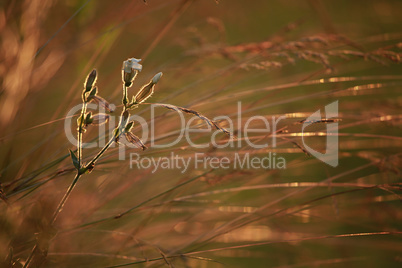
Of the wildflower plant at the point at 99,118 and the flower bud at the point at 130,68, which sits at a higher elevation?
the flower bud at the point at 130,68

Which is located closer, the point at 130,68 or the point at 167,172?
the point at 130,68

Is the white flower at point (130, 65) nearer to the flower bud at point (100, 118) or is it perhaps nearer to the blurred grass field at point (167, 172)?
the flower bud at point (100, 118)

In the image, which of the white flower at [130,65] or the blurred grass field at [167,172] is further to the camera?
the blurred grass field at [167,172]

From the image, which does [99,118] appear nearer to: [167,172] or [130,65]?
[130,65]

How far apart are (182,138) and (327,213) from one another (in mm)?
576

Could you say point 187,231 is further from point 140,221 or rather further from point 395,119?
point 395,119

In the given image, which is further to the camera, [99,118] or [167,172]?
[167,172]

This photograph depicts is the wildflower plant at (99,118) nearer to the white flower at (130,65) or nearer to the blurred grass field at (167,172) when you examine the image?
the white flower at (130,65)

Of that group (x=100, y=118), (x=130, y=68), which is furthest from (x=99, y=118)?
(x=130, y=68)

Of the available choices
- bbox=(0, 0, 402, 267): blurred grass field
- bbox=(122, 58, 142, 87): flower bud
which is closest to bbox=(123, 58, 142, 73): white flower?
bbox=(122, 58, 142, 87): flower bud

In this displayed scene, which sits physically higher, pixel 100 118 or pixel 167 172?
pixel 100 118

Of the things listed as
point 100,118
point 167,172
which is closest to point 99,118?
point 100,118

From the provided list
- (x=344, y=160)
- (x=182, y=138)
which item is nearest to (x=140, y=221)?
(x=182, y=138)

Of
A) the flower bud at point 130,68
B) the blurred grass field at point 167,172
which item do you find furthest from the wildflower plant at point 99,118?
the blurred grass field at point 167,172
